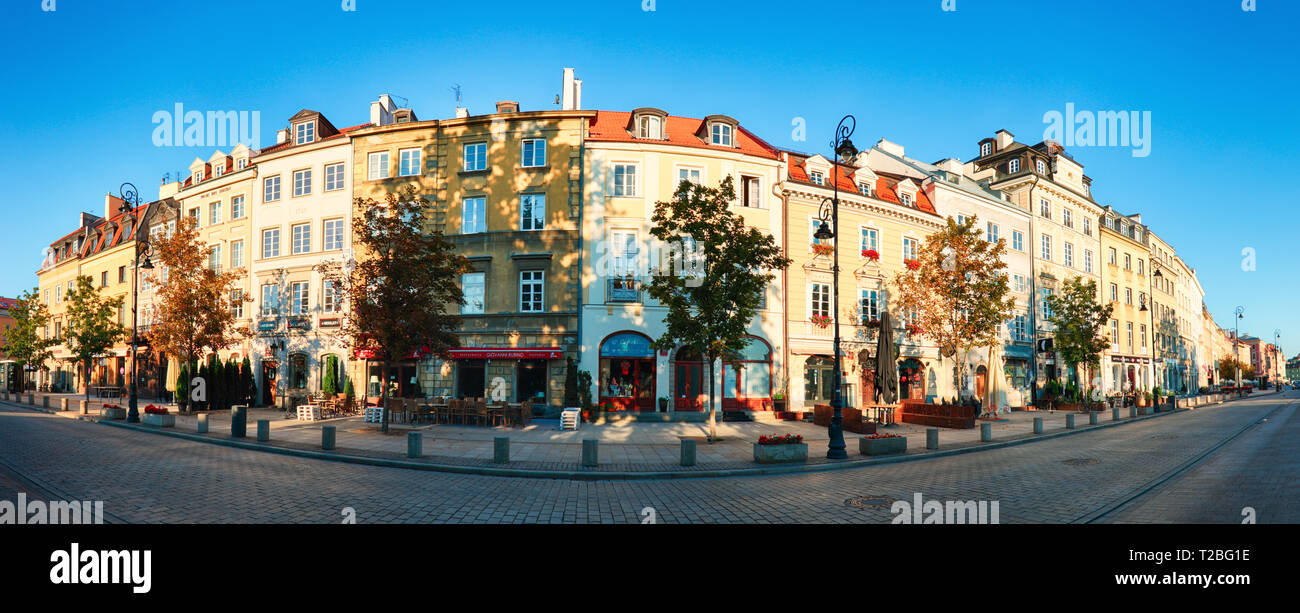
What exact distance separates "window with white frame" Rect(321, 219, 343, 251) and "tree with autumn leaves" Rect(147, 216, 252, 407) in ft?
14.6

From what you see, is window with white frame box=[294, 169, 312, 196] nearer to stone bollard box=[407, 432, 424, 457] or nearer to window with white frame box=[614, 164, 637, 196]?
window with white frame box=[614, 164, 637, 196]

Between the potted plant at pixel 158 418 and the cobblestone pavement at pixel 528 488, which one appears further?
the potted plant at pixel 158 418

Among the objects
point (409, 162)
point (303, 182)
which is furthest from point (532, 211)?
point (303, 182)

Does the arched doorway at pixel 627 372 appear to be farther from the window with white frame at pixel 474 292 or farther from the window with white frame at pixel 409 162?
the window with white frame at pixel 409 162

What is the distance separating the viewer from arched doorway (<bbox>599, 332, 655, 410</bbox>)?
25.3m

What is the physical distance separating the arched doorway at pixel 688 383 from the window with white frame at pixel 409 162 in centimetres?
1638

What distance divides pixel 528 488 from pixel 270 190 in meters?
30.4

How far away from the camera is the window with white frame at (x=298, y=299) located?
30.4m

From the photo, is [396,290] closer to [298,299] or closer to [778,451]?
[778,451]

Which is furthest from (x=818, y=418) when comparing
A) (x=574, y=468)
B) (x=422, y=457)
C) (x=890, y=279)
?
(x=422, y=457)

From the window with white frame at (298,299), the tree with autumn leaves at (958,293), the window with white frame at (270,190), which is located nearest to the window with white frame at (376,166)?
the window with white frame at (270,190)

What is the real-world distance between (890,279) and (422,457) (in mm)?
25616
